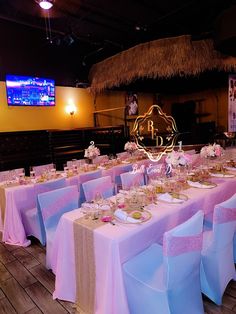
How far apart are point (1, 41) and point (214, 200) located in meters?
6.70

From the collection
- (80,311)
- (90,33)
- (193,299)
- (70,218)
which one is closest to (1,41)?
(90,33)

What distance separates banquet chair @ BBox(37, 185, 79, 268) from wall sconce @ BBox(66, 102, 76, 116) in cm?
548

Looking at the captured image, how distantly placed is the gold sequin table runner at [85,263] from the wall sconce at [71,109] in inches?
251

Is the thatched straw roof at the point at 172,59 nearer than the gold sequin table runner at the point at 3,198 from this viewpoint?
No

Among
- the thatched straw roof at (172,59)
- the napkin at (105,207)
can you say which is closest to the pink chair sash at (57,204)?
the napkin at (105,207)

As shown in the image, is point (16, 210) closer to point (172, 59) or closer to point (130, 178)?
point (130, 178)

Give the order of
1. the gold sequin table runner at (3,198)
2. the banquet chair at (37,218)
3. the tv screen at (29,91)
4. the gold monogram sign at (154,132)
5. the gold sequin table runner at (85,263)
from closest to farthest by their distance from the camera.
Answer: the gold sequin table runner at (85,263) < the banquet chair at (37,218) < the gold sequin table runner at (3,198) < the tv screen at (29,91) < the gold monogram sign at (154,132)

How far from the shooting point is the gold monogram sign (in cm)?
775

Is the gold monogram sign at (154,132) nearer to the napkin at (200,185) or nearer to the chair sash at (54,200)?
the napkin at (200,185)

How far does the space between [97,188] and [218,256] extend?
1744mm

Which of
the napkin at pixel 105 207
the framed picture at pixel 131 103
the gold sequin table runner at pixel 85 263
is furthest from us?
the framed picture at pixel 131 103

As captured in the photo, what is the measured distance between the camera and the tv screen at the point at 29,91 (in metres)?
6.53

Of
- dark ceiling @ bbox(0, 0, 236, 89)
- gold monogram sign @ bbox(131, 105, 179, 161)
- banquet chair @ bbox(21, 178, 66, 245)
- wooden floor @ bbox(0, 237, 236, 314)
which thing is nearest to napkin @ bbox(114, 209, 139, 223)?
wooden floor @ bbox(0, 237, 236, 314)

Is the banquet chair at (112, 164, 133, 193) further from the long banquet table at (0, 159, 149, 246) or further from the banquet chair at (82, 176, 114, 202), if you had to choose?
the long banquet table at (0, 159, 149, 246)
